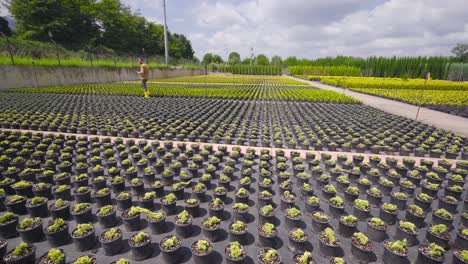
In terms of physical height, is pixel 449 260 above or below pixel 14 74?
below

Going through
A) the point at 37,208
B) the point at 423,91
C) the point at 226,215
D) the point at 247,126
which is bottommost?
the point at 226,215

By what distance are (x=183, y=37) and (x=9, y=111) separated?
101 meters

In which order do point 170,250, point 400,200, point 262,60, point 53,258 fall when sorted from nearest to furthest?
1. point 53,258
2. point 170,250
3. point 400,200
4. point 262,60

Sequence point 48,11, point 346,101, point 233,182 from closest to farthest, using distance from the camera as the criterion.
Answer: point 233,182, point 346,101, point 48,11

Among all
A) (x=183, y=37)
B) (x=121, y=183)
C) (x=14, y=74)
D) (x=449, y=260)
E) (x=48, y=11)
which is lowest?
(x=449, y=260)

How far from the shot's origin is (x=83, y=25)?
144ft

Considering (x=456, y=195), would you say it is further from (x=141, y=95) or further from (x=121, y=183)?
(x=141, y=95)

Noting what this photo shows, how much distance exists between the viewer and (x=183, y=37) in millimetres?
101312

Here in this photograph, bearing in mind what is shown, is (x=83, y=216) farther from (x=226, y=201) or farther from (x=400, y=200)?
(x=400, y=200)

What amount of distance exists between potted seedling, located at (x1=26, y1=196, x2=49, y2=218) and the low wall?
21.1 metres

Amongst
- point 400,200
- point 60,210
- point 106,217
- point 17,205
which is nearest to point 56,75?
point 17,205

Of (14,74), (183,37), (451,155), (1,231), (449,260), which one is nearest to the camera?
(449,260)

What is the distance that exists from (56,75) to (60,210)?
2450 centimetres

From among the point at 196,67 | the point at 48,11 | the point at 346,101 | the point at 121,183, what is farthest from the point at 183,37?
the point at 121,183
